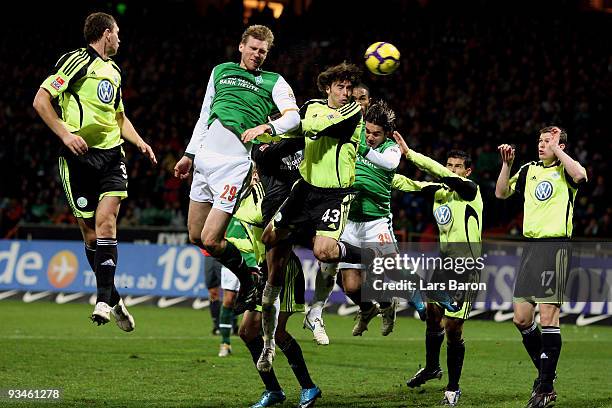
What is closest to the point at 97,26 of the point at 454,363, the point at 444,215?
the point at 444,215

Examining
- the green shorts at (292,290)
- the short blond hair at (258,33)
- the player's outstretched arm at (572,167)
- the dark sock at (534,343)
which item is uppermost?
the short blond hair at (258,33)

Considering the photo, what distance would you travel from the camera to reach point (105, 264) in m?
8.61

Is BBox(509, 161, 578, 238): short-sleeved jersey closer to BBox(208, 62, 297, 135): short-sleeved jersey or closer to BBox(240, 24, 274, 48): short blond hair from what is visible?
BBox(208, 62, 297, 135): short-sleeved jersey

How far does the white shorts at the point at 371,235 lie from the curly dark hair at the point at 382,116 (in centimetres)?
116

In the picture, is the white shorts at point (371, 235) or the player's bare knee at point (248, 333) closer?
the player's bare knee at point (248, 333)

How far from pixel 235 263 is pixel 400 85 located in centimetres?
1895

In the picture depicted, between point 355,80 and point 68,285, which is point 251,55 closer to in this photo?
point 355,80

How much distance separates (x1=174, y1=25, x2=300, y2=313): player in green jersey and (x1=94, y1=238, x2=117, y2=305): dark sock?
77cm

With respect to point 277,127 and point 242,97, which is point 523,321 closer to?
point 277,127

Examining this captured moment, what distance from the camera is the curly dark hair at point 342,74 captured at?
8.95 m

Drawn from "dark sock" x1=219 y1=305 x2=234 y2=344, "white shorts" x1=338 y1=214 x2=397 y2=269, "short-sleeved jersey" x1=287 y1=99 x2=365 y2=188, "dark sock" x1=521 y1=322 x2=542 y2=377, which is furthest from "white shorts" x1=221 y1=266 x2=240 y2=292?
"dark sock" x1=521 y1=322 x2=542 y2=377

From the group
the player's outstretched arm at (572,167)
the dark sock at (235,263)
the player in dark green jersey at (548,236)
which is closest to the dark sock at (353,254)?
the dark sock at (235,263)

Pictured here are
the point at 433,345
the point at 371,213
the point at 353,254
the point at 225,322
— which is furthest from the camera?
the point at 225,322

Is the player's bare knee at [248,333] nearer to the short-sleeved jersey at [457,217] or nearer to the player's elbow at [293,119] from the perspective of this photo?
the player's elbow at [293,119]
